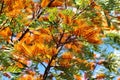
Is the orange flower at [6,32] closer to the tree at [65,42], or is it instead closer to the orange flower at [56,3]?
the tree at [65,42]

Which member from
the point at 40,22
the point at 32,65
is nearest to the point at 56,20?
the point at 40,22

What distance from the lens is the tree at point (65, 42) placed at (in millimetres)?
7152

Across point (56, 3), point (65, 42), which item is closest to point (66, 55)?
point (65, 42)

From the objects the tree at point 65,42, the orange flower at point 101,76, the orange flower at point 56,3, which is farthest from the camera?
the orange flower at point 56,3

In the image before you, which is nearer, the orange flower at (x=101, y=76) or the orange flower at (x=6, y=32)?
the orange flower at (x=6, y=32)

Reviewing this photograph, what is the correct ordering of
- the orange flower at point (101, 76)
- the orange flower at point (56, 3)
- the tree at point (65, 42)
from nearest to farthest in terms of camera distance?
the tree at point (65, 42) → the orange flower at point (101, 76) → the orange flower at point (56, 3)

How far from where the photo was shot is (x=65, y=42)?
756 centimetres

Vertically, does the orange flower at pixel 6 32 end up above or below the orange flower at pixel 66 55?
above

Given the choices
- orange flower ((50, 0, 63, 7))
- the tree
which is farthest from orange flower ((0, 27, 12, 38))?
orange flower ((50, 0, 63, 7))

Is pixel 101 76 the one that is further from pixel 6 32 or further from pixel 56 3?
pixel 6 32

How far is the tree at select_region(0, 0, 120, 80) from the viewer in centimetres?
715

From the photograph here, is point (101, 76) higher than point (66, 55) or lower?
lower

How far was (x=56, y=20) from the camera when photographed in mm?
7457

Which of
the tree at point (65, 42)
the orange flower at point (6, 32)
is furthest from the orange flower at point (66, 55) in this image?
the orange flower at point (6, 32)
